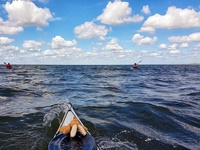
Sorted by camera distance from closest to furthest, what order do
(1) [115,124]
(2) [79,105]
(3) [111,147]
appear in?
(3) [111,147]
(1) [115,124]
(2) [79,105]

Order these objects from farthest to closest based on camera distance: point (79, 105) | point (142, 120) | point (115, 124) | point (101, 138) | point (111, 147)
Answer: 1. point (79, 105)
2. point (142, 120)
3. point (115, 124)
4. point (101, 138)
5. point (111, 147)

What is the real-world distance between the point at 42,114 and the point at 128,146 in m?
7.03

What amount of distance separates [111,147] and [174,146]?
2788 millimetres

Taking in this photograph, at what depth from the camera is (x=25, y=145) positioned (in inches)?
371

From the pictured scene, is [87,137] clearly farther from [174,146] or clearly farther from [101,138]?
[174,146]

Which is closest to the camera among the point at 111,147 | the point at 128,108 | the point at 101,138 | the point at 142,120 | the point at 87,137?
the point at 87,137

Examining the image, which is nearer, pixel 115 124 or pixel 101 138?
pixel 101 138

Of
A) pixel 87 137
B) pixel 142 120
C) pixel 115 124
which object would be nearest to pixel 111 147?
pixel 87 137

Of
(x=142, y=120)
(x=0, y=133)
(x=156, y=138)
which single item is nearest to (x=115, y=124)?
(x=142, y=120)

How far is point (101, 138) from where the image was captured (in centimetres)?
1054

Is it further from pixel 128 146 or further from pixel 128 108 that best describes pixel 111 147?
pixel 128 108

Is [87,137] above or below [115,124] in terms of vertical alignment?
above

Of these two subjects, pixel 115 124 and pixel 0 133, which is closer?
pixel 0 133

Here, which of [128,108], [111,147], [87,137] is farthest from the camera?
[128,108]
